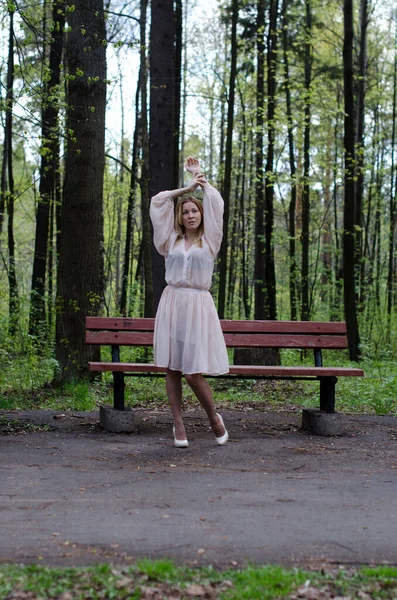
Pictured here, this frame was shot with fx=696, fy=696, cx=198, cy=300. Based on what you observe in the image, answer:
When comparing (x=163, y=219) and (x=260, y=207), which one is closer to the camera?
(x=163, y=219)

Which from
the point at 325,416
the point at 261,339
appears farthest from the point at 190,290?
the point at 325,416

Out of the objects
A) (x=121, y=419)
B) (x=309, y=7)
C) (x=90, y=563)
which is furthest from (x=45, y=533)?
(x=309, y=7)

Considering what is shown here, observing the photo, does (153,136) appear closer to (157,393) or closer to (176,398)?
(157,393)

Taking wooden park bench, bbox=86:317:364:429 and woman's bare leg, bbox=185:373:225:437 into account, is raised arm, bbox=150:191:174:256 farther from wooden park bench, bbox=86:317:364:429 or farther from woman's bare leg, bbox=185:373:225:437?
wooden park bench, bbox=86:317:364:429

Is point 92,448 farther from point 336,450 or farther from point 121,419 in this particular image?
point 336,450

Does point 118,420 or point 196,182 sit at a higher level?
Answer: point 196,182

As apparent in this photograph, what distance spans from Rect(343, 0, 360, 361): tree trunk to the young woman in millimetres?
9118

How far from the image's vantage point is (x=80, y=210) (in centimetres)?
939

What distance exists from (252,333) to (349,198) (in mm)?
9076

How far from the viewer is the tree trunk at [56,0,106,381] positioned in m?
9.38

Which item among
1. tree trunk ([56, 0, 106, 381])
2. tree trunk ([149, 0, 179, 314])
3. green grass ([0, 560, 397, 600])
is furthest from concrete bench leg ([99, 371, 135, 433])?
tree trunk ([149, 0, 179, 314])

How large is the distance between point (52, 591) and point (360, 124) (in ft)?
69.3

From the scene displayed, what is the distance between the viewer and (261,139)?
58.1ft

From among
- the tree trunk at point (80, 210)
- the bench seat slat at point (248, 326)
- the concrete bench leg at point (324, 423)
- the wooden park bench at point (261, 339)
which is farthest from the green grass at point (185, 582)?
the tree trunk at point (80, 210)
